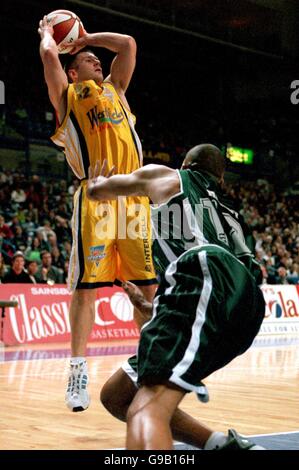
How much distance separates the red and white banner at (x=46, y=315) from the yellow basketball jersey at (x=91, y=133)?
662 centimetres

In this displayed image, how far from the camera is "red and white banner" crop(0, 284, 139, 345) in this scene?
38.3 ft

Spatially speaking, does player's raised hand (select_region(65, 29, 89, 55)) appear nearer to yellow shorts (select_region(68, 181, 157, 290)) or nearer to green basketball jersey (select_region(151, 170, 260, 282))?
yellow shorts (select_region(68, 181, 157, 290))

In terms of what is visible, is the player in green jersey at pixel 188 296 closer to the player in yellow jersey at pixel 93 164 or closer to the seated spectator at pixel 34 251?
the player in yellow jersey at pixel 93 164

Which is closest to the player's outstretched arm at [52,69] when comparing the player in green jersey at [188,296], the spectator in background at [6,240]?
the player in green jersey at [188,296]

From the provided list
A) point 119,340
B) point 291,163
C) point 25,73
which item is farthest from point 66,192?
point 291,163

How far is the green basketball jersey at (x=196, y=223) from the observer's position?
11.4ft

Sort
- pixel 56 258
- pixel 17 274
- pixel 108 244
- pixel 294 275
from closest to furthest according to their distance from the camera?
1. pixel 108 244
2. pixel 17 274
3. pixel 56 258
4. pixel 294 275

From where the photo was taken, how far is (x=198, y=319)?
3.24 metres

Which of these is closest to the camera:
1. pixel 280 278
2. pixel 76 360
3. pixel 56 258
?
pixel 76 360

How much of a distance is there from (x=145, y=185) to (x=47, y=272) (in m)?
9.98

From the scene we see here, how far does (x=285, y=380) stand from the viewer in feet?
25.8

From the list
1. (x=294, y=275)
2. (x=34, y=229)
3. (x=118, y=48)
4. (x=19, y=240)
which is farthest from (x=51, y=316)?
(x=294, y=275)

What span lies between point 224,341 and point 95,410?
8.69 feet

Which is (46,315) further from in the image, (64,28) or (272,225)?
(272,225)
